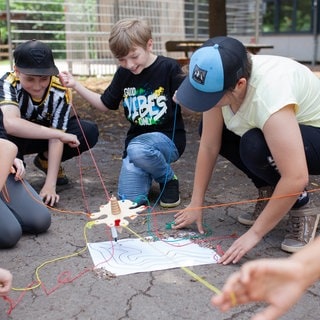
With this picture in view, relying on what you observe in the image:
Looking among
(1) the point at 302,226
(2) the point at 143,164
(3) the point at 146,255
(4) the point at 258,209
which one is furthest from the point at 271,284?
(2) the point at 143,164

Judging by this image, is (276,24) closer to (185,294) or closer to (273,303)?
(185,294)

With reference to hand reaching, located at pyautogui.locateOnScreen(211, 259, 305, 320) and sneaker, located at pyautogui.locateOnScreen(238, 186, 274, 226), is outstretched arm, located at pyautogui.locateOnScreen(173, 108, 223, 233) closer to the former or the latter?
sneaker, located at pyautogui.locateOnScreen(238, 186, 274, 226)

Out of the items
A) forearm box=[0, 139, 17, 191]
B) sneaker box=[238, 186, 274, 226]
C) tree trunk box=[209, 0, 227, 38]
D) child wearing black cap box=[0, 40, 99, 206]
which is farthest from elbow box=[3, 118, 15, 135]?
tree trunk box=[209, 0, 227, 38]

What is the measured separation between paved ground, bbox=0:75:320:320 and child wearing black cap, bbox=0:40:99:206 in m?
0.25

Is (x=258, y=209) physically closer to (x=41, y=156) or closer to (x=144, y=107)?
(x=144, y=107)

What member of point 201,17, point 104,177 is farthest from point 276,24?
point 104,177

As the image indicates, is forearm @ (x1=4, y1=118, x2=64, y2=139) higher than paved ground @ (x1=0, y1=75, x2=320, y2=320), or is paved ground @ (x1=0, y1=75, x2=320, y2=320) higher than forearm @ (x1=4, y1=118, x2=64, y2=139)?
forearm @ (x1=4, y1=118, x2=64, y2=139)

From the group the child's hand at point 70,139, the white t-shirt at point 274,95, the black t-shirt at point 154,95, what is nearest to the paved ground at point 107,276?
the child's hand at point 70,139

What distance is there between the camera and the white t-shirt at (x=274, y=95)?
1.89 m

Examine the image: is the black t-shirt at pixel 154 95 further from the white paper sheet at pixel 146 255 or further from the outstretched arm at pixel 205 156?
the white paper sheet at pixel 146 255

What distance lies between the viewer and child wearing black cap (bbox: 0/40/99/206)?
2.63 meters

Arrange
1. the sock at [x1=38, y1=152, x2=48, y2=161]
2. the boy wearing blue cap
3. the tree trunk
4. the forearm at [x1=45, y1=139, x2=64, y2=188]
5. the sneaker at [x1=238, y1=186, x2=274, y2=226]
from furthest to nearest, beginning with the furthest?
the tree trunk
the sock at [x1=38, y1=152, x2=48, y2=161]
the forearm at [x1=45, y1=139, x2=64, y2=188]
the sneaker at [x1=238, y1=186, x2=274, y2=226]
the boy wearing blue cap

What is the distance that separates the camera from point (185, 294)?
1802 mm

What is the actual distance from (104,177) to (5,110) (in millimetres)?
892
